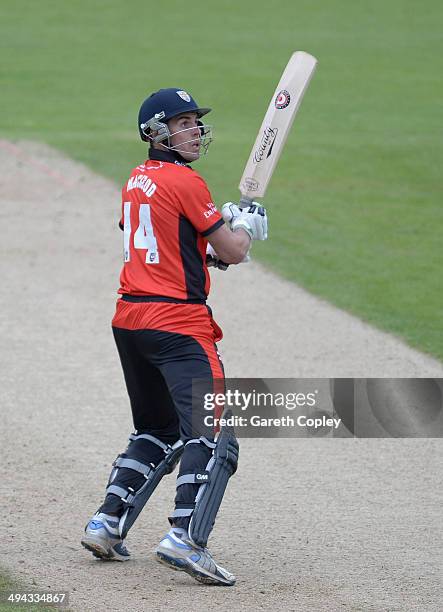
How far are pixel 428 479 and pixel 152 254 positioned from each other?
2.70 metres

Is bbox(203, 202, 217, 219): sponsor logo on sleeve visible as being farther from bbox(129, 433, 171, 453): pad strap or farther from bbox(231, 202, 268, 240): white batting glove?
bbox(129, 433, 171, 453): pad strap

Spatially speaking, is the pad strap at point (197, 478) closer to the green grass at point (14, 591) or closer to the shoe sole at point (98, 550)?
the shoe sole at point (98, 550)

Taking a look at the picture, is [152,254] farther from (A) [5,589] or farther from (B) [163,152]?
(A) [5,589]

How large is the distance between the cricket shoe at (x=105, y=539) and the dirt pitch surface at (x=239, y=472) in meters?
0.08

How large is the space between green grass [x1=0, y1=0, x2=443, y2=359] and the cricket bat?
4203mm

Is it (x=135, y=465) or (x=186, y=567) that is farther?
(x=135, y=465)

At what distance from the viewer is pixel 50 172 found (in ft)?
57.3

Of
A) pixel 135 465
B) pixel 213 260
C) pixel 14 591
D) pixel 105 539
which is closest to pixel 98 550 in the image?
pixel 105 539

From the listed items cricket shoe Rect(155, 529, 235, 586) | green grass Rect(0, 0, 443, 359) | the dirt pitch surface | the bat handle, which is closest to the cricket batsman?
cricket shoe Rect(155, 529, 235, 586)

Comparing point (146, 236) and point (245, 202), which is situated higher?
point (245, 202)

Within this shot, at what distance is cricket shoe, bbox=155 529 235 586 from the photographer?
564cm

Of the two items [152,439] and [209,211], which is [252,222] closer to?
[209,211]

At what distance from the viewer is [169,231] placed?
19.1 ft

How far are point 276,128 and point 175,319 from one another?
1361 mm
